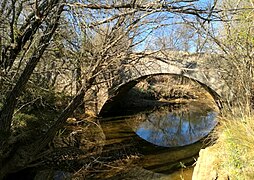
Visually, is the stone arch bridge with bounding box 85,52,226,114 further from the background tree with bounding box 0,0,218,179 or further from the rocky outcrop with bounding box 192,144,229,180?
the rocky outcrop with bounding box 192,144,229,180

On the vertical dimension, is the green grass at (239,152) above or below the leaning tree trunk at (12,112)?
below

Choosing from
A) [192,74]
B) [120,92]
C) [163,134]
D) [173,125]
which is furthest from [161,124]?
[120,92]

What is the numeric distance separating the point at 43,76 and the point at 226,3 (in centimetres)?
374

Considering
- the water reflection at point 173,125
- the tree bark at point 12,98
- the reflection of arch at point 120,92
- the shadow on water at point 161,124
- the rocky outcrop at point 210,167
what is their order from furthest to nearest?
the reflection of arch at point 120,92 → the water reflection at point 173,125 → the shadow on water at point 161,124 → the tree bark at point 12,98 → the rocky outcrop at point 210,167

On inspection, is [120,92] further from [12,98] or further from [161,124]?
[12,98]

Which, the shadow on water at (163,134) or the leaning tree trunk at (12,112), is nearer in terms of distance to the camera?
the leaning tree trunk at (12,112)

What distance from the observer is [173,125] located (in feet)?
37.0

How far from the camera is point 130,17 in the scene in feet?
14.4

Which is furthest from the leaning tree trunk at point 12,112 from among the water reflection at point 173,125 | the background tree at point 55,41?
the water reflection at point 173,125

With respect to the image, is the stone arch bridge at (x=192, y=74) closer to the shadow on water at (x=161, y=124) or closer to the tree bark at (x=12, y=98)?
the shadow on water at (x=161, y=124)

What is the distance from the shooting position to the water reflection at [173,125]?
934 centimetres

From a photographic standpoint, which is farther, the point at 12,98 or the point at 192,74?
the point at 192,74

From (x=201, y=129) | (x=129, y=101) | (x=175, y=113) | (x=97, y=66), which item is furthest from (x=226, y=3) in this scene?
(x=129, y=101)

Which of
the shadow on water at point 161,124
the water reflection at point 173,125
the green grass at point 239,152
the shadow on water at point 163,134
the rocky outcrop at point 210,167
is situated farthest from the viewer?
the water reflection at point 173,125
